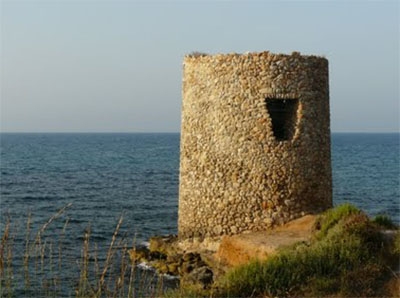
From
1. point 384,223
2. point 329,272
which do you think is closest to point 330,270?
point 329,272

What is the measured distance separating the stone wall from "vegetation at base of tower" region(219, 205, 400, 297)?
4.41 meters

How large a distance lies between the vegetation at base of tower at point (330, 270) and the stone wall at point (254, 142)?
4.41 metres

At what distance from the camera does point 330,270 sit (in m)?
10.1

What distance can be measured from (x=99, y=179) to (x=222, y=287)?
121ft

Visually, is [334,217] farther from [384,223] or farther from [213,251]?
[213,251]

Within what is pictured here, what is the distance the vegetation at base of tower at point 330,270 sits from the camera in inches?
379

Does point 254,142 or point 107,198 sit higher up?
point 254,142

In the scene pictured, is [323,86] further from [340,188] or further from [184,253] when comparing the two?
[340,188]

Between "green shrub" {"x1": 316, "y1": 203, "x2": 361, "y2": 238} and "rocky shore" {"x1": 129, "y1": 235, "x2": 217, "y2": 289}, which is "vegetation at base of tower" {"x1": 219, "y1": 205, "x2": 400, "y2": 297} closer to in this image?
"green shrub" {"x1": 316, "y1": 203, "x2": 361, "y2": 238}

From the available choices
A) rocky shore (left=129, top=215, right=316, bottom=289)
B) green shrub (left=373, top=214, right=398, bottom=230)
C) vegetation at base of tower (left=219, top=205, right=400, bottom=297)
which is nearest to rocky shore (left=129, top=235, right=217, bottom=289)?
rocky shore (left=129, top=215, right=316, bottom=289)

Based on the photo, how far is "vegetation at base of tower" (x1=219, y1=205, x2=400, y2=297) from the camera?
9.62m

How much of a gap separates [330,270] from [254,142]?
6.04 meters

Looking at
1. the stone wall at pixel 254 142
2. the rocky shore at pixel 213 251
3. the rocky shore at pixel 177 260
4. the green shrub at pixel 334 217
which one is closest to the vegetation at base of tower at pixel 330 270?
the green shrub at pixel 334 217

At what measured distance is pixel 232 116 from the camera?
52.1 feet
